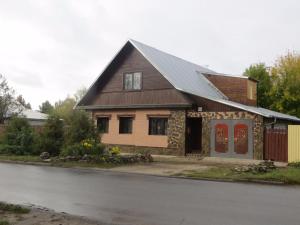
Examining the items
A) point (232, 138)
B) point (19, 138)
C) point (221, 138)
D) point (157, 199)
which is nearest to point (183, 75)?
point (221, 138)

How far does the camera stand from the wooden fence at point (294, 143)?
2216cm

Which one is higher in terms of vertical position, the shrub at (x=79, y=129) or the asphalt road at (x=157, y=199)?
the shrub at (x=79, y=129)

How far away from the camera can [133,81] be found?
99.0 ft

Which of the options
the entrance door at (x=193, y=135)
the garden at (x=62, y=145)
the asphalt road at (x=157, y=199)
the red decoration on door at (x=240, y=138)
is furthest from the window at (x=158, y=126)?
the asphalt road at (x=157, y=199)

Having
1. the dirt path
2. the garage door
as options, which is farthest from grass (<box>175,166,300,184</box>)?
the dirt path

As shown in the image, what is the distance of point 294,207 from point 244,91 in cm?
2244

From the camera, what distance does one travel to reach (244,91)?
31.5m

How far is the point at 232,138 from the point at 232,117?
1308 mm

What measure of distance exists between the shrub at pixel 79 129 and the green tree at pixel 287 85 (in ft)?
86.1

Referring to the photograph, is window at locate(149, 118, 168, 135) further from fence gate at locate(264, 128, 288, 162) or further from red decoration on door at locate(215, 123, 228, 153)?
fence gate at locate(264, 128, 288, 162)

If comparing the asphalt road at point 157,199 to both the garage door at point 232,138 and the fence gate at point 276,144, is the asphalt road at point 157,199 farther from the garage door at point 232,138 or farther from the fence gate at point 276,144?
the garage door at point 232,138

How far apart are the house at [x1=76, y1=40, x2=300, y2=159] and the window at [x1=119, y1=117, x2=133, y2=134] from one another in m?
0.08

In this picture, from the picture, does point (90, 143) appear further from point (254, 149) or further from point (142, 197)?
point (142, 197)

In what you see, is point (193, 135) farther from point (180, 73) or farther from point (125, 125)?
point (125, 125)
